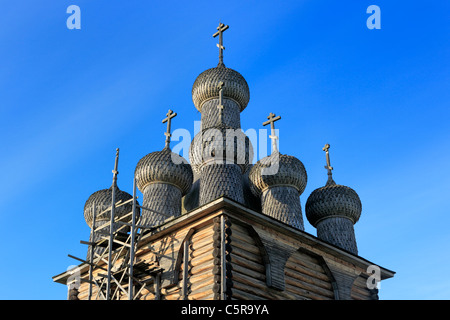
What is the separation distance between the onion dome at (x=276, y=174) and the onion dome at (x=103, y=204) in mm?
4382

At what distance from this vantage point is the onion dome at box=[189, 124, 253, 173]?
1773cm

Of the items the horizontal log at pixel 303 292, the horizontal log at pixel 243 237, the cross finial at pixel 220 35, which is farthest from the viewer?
the cross finial at pixel 220 35

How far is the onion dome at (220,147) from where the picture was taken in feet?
58.2

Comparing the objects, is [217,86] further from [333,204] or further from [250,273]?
[250,273]

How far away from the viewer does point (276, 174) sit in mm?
18312

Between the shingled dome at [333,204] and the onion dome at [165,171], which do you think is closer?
the onion dome at [165,171]

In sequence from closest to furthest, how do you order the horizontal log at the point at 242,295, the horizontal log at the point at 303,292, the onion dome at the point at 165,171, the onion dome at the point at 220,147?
the horizontal log at the point at 242,295
the horizontal log at the point at 303,292
the onion dome at the point at 220,147
the onion dome at the point at 165,171

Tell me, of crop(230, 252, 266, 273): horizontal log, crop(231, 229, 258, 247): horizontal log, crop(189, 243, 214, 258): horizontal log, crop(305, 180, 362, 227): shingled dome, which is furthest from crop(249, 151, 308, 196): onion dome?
crop(189, 243, 214, 258): horizontal log

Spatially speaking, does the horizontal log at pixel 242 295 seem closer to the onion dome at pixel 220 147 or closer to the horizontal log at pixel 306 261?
the horizontal log at pixel 306 261

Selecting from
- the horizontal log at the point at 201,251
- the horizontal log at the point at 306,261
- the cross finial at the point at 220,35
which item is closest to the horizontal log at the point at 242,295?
the horizontal log at the point at 201,251

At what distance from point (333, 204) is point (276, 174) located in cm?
266

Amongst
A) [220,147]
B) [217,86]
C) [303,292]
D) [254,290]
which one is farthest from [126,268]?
[217,86]
